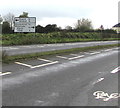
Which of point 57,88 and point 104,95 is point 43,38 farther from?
point 104,95

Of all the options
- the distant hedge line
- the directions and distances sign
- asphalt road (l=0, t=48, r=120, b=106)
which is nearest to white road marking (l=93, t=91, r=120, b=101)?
asphalt road (l=0, t=48, r=120, b=106)

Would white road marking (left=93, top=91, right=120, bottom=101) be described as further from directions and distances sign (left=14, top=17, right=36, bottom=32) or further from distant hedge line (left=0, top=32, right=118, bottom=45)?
distant hedge line (left=0, top=32, right=118, bottom=45)

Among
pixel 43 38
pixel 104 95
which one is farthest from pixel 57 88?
pixel 43 38

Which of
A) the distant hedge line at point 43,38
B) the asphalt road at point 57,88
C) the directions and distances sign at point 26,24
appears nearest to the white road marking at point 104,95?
the asphalt road at point 57,88

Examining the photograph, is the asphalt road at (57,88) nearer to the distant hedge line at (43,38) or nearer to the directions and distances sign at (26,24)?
the directions and distances sign at (26,24)

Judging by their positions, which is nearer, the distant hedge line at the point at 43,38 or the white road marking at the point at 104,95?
the white road marking at the point at 104,95

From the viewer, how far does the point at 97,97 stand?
6.21 m

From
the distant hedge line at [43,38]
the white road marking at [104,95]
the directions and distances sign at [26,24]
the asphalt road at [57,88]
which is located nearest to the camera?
the asphalt road at [57,88]

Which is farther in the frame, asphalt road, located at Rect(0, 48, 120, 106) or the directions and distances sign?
the directions and distances sign

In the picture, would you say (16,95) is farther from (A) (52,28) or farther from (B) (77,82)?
(A) (52,28)

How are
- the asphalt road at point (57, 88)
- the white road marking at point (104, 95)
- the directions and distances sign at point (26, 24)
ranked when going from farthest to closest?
the directions and distances sign at point (26, 24), the white road marking at point (104, 95), the asphalt road at point (57, 88)

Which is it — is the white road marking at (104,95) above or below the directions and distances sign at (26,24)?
below

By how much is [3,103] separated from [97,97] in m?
2.53

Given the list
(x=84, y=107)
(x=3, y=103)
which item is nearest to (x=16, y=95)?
(x=3, y=103)
